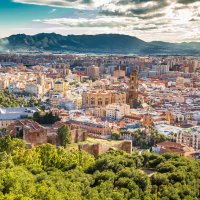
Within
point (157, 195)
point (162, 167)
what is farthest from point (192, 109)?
point (157, 195)

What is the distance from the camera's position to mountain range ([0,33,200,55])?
111625 mm

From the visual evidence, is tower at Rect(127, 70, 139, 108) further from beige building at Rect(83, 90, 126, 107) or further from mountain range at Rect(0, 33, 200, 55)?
mountain range at Rect(0, 33, 200, 55)

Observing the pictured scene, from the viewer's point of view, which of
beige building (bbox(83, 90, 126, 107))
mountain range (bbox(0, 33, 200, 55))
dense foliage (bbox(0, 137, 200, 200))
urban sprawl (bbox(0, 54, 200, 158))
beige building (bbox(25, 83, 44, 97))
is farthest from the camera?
mountain range (bbox(0, 33, 200, 55))

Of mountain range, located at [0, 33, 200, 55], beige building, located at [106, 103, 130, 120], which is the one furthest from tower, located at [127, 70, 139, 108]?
mountain range, located at [0, 33, 200, 55]

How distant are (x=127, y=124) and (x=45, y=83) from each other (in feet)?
56.8

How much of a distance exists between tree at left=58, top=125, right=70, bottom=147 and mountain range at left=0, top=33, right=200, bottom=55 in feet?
311

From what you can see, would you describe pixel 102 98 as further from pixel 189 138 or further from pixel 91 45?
pixel 91 45

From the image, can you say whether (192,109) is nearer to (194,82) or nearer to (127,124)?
(127,124)

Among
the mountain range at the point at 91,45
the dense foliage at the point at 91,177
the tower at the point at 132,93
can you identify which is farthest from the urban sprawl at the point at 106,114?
the mountain range at the point at 91,45

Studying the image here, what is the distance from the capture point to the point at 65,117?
24234 mm

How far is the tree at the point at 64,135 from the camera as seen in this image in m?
15.1

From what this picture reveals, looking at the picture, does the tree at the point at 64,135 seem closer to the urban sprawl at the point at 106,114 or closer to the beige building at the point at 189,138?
the urban sprawl at the point at 106,114

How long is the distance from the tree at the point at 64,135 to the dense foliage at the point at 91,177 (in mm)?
2899

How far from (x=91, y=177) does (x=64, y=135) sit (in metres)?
5.93
